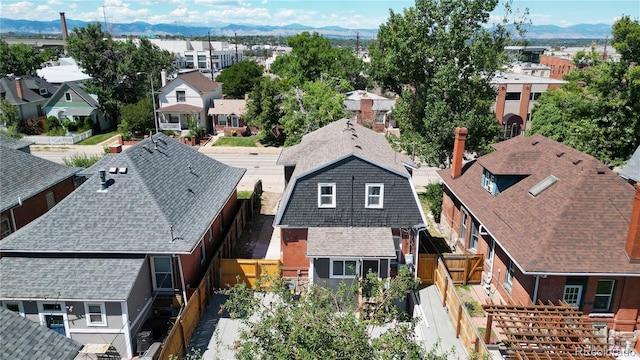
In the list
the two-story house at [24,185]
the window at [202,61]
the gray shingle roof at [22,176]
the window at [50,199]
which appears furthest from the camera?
the window at [202,61]

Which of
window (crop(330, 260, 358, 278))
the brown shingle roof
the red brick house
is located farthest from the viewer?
the brown shingle roof

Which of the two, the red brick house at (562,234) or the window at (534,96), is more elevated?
the window at (534,96)

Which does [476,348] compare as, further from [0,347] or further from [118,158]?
[118,158]

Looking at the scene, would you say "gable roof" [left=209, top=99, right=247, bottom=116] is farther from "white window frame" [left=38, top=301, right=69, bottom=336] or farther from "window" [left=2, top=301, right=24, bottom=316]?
"white window frame" [left=38, top=301, right=69, bottom=336]

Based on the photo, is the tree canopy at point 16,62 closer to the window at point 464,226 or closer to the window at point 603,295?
the window at point 464,226

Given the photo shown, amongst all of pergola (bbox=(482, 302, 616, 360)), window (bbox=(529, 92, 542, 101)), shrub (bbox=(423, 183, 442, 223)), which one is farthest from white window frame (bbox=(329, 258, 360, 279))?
window (bbox=(529, 92, 542, 101))

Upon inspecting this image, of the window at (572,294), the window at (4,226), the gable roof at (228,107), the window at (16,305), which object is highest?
the gable roof at (228,107)

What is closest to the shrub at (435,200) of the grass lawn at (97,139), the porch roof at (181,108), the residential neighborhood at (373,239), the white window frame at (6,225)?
the residential neighborhood at (373,239)
